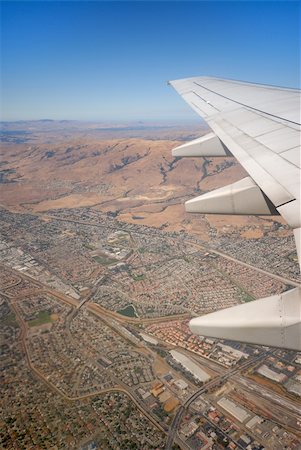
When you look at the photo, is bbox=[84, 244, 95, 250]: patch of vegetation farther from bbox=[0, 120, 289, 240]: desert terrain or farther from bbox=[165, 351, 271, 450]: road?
bbox=[165, 351, 271, 450]: road

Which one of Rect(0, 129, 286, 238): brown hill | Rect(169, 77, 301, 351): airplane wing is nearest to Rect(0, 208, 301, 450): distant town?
Rect(0, 129, 286, 238): brown hill

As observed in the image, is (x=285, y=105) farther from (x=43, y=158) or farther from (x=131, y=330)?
(x=43, y=158)

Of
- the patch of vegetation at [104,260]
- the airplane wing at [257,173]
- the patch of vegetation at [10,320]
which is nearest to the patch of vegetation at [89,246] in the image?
the patch of vegetation at [104,260]

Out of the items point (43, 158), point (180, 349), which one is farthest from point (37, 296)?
point (43, 158)

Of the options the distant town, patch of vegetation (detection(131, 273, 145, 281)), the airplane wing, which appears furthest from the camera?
patch of vegetation (detection(131, 273, 145, 281))

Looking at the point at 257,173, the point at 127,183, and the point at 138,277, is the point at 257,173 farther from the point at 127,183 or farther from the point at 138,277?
the point at 127,183

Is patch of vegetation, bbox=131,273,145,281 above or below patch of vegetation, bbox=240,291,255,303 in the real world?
below

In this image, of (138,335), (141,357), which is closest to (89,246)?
(138,335)
